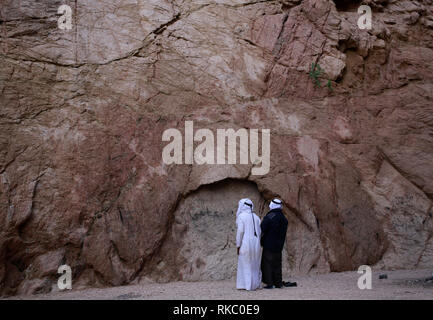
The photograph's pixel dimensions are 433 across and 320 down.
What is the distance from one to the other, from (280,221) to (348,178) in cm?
325

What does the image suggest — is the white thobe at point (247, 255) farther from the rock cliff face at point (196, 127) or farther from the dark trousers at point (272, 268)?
the rock cliff face at point (196, 127)

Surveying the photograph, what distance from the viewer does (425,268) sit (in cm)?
1055

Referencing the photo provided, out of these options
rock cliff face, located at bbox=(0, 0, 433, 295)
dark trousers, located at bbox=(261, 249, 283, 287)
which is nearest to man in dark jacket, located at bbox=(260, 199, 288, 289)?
dark trousers, located at bbox=(261, 249, 283, 287)

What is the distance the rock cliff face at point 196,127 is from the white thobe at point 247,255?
1.76 meters

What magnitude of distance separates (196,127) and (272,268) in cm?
380

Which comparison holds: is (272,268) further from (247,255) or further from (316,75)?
(316,75)

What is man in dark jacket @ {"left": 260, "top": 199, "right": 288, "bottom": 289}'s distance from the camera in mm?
8531

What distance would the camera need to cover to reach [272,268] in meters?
8.54

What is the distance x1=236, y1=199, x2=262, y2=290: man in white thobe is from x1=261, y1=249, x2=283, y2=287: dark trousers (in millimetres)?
133

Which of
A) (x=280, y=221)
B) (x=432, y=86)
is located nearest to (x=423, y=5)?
(x=432, y=86)

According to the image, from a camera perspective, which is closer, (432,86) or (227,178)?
(227,178)

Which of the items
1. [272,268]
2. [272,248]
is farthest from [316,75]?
[272,268]

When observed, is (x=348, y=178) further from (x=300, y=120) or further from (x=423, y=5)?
(x=423, y=5)

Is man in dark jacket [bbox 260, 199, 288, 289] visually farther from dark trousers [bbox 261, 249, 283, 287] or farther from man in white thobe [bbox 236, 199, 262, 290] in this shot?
man in white thobe [bbox 236, 199, 262, 290]
